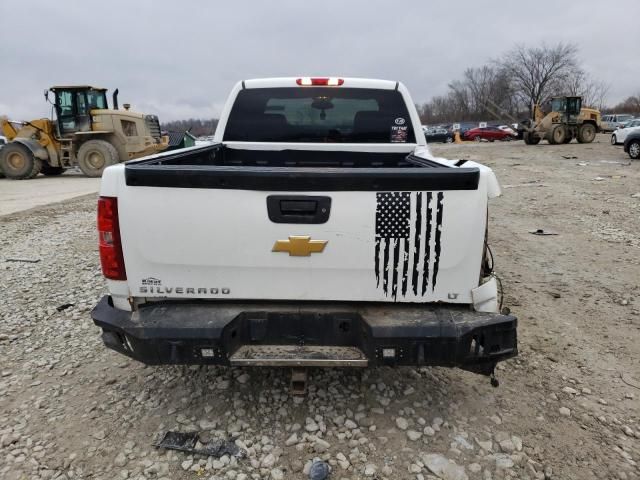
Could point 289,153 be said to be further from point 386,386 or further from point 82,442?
A: point 82,442

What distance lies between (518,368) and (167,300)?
8.38 ft

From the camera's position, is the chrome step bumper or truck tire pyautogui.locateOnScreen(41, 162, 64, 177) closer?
the chrome step bumper

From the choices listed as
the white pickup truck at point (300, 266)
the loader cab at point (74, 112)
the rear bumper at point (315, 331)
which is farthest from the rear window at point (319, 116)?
the loader cab at point (74, 112)

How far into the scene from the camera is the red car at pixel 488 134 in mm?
42750

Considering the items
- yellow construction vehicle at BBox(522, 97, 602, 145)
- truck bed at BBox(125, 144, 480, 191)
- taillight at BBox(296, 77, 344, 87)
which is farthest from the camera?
yellow construction vehicle at BBox(522, 97, 602, 145)

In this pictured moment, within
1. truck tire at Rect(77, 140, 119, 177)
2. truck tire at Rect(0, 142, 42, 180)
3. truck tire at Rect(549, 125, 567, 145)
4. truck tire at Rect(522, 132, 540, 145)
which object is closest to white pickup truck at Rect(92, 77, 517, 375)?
truck tire at Rect(77, 140, 119, 177)

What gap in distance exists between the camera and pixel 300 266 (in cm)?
241

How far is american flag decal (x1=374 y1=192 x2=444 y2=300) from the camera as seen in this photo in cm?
231

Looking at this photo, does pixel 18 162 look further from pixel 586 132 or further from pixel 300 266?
pixel 586 132

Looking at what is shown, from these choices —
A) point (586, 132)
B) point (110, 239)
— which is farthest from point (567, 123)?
point (110, 239)

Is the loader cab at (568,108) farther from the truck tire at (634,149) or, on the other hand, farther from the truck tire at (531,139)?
the truck tire at (634,149)

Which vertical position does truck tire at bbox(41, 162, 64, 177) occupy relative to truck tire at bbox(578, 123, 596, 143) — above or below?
below

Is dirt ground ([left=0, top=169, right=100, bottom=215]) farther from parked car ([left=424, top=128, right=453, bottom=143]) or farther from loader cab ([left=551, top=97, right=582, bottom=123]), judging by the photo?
loader cab ([left=551, top=97, right=582, bottom=123])

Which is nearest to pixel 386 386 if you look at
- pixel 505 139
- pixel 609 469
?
pixel 609 469
